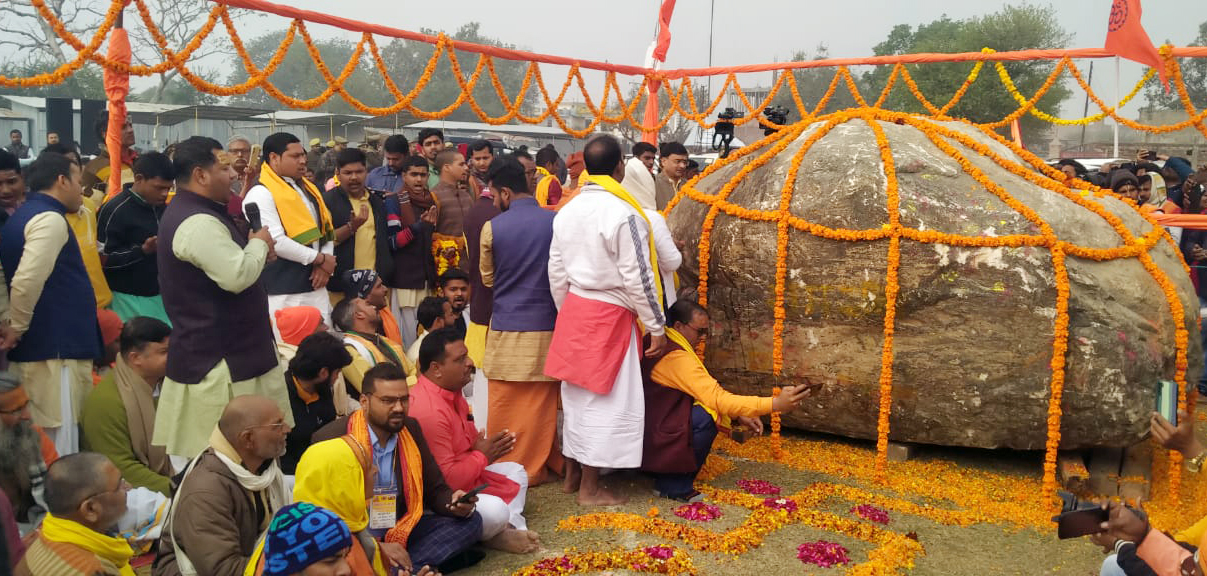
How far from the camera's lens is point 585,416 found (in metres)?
5.07

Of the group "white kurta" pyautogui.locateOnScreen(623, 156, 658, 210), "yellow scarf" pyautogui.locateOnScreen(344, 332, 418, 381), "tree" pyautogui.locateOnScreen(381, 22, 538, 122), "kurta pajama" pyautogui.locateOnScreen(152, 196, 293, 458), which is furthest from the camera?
"tree" pyautogui.locateOnScreen(381, 22, 538, 122)

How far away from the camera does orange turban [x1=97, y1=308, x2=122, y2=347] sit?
5324 millimetres

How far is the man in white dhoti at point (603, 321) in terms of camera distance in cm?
495

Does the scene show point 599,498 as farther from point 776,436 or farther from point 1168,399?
point 1168,399

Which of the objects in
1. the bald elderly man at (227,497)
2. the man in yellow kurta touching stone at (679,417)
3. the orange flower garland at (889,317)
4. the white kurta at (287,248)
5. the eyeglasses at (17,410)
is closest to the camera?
the bald elderly man at (227,497)

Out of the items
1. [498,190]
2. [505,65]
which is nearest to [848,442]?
[498,190]

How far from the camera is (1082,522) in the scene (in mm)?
3400

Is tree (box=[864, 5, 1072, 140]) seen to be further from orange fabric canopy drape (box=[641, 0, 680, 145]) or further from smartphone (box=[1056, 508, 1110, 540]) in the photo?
smartphone (box=[1056, 508, 1110, 540])

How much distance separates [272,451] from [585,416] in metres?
2.01

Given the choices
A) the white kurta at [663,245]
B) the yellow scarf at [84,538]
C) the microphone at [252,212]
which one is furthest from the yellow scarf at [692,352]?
the yellow scarf at [84,538]

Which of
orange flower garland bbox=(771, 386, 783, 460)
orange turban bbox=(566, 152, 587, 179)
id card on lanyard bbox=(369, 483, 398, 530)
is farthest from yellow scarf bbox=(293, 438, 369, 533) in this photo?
orange turban bbox=(566, 152, 587, 179)

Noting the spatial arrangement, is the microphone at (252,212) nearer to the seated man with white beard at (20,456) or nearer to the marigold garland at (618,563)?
the seated man with white beard at (20,456)

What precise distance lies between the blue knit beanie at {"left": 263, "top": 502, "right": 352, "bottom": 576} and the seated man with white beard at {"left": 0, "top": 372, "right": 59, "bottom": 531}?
137 centimetres

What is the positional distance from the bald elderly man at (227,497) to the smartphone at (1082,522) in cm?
287
